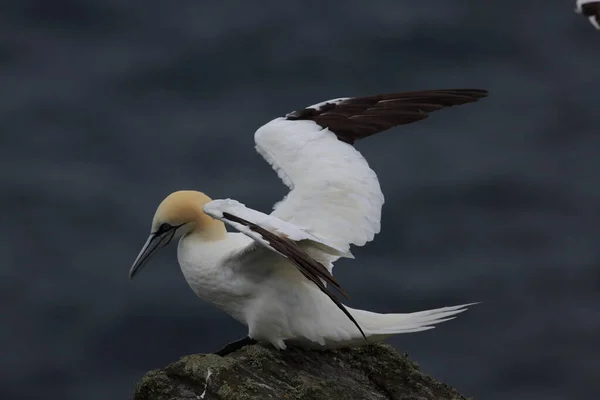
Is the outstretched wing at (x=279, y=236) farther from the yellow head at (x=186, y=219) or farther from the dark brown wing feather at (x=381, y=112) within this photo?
the dark brown wing feather at (x=381, y=112)

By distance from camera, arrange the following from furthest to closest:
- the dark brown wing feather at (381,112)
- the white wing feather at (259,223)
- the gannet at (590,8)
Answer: the dark brown wing feather at (381,112), the gannet at (590,8), the white wing feather at (259,223)

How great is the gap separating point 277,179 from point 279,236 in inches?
318

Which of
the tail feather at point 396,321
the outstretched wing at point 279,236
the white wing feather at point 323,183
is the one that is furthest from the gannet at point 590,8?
the outstretched wing at point 279,236

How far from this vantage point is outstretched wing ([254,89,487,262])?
9.27m

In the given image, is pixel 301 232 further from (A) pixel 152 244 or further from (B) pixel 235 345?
(A) pixel 152 244

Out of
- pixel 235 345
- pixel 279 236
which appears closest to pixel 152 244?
pixel 235 345

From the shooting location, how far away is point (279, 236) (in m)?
7.97

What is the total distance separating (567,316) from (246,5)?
6.37 metres

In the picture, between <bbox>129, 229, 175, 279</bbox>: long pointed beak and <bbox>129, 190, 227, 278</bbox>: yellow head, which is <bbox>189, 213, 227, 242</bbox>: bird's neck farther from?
<bbox>129, 229, 175, 279</bbox>: long pointed beak

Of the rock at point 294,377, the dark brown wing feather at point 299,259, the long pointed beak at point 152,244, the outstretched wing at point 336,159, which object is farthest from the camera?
the long pointed beak at point 152,244

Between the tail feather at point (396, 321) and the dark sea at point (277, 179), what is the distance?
17.7ft

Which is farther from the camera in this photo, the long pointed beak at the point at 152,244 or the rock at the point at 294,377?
the long pointed beak at the point at 152,244

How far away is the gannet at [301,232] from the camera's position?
853cm

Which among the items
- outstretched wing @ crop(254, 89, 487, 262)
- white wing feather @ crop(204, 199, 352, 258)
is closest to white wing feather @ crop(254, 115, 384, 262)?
outstretched wing @ crop(254, 89, 487, 262)
